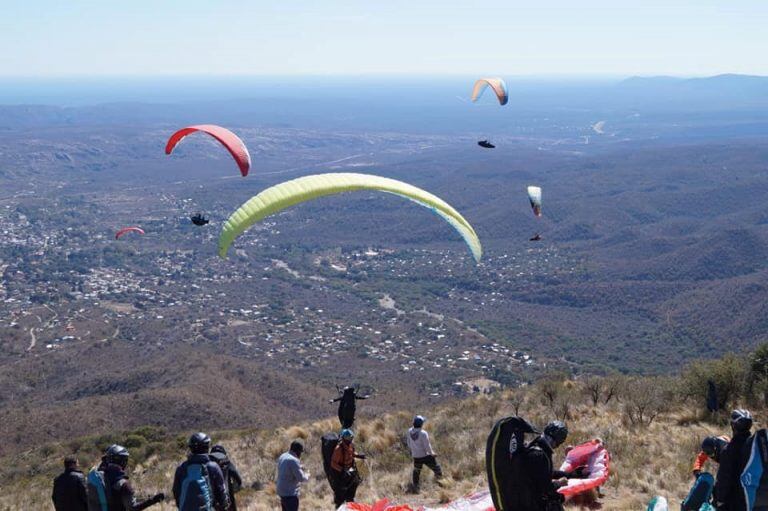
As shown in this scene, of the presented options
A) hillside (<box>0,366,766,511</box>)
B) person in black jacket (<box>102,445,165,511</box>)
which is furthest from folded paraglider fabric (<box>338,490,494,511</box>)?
person in black jacket (<box>102,445,165,511</box>)

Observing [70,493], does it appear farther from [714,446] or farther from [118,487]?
[714,446]

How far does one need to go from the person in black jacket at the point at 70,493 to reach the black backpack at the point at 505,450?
14.3 ft

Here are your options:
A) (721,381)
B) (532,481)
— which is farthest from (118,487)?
(721,381)

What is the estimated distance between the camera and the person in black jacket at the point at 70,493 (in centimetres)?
735

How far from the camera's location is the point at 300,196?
10180 millimetres

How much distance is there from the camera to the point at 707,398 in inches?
554

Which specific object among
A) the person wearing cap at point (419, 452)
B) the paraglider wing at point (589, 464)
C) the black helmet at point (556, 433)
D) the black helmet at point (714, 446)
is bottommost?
the person wearing cap at point (419, 452)

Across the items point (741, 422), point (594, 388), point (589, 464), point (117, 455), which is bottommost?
point (594, 388)

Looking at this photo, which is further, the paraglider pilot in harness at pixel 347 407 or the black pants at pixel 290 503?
the paraglider pilot in harness at pixel 347 407

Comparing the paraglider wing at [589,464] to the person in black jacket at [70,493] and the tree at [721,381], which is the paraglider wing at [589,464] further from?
the person in black jacket at [70,493]

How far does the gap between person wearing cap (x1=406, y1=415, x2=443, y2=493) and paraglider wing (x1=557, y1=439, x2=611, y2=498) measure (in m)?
2.11

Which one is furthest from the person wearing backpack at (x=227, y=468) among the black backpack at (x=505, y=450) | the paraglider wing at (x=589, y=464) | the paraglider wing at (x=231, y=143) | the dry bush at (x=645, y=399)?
the dry bush at (x=645, y=399)

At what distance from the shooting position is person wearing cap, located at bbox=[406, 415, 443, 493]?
10.8 metres

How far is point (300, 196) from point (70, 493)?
4.94m
